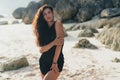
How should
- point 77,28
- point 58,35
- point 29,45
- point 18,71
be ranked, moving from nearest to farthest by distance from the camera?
point 58,35
point 18,71
point 29,45
point 77,28

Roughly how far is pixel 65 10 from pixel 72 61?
1421cm

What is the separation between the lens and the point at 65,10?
1028 inches

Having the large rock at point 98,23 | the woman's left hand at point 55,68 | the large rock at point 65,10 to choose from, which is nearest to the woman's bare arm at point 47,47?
the woman's left hand at point 55,68

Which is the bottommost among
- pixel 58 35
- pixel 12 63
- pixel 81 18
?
pixel 81 18

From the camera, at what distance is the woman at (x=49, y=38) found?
5.72 meters

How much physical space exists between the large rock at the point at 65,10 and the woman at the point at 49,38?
20.0 metres

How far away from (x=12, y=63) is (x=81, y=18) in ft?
48.8

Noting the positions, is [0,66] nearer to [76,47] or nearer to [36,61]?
[36,61]

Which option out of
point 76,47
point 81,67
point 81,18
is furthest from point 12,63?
point 81,18

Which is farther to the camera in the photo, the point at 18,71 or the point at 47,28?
the point at 18,71

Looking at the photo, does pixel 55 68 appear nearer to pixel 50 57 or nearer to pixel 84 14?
pixel 50 57

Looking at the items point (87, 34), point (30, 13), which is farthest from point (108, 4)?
point (87, 34)

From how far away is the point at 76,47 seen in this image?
15125 millimetres

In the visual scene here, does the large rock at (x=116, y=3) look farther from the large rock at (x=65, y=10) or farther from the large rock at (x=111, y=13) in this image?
the large rock at (x=65, y=10)
